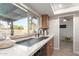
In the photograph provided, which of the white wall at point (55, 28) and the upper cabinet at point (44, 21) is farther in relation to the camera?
the white wall at point (55, 28)

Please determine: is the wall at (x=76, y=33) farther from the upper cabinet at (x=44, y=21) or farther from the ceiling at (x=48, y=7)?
the upper cabinet at (x=44, y=21)

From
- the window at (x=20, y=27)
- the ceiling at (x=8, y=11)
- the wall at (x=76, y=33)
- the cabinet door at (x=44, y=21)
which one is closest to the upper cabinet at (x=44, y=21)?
the cabinet door at (x=44, y=21)

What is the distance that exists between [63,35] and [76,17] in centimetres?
409

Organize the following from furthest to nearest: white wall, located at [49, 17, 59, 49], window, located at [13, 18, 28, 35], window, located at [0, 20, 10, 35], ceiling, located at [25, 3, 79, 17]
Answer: white wall, located at [49, 17, 59, 49], ceiling, located at [25, 3, 79, 17], window, located at [13, 18, 28, 35], window, located at [0, 20, 10, 35]

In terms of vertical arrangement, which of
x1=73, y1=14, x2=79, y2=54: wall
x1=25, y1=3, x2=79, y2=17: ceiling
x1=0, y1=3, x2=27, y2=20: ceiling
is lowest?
x1=73, y1=14, x2=79, y2=54: wall

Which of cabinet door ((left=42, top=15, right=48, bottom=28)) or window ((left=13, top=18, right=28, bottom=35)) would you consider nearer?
window ((left=13, top=18, right=28, bottom=35))

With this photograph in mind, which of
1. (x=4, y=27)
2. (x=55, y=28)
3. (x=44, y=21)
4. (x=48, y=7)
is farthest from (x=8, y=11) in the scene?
(x=55, y=28)

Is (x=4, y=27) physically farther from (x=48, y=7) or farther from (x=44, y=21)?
(x=44, y=21)

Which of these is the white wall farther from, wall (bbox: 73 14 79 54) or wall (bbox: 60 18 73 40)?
wall (bbox: 60 18 73 40)

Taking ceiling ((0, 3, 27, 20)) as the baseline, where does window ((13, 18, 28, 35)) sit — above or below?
below

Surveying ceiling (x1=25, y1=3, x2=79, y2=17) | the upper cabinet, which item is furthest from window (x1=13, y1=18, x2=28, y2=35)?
the upper cabinet

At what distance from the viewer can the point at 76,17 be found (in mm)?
3369

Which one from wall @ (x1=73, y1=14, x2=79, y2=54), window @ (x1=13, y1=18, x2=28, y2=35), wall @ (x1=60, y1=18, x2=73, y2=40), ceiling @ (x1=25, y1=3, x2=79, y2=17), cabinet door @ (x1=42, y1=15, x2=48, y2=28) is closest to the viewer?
window @ (x1=13, y1=18, x2=28, y2=35)

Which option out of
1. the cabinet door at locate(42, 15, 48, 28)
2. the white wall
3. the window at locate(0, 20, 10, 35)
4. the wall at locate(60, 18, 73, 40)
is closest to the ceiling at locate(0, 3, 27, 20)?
the window at locate(0, 20, 10, 35)
